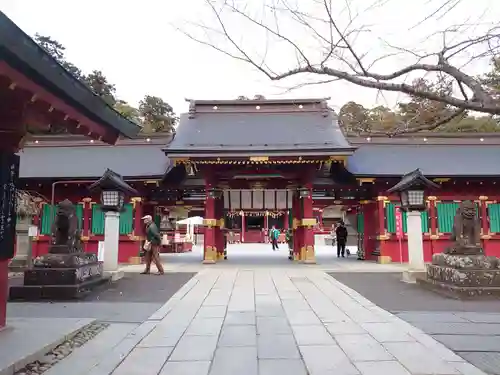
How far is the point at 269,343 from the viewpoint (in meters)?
4.48

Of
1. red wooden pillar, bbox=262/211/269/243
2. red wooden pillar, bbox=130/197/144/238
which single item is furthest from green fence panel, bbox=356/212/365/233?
red wooden pillar, bbox=262/211/269/243

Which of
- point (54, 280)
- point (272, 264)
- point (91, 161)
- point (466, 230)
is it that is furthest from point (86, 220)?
point (466, 230)

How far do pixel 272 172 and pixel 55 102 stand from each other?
1133 centimetres

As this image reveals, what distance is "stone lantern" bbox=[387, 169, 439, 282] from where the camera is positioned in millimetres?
9922

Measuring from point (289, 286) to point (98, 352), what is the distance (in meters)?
5.29

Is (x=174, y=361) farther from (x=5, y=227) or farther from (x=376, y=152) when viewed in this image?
(x=376, y=152)

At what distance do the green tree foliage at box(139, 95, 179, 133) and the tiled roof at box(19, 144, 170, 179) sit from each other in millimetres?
26539

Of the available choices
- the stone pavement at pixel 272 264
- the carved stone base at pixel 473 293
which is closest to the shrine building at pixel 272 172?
the stone pavement at pixel 272 264

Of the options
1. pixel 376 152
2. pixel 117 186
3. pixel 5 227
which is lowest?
pixel 5 227

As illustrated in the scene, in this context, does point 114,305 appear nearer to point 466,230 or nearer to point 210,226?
point 466,230

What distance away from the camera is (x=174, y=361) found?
3893 mm

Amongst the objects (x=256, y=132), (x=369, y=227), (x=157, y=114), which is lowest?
(x=369, y=227)

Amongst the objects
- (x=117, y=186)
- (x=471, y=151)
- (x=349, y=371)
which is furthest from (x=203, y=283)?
(x=471, y=151)

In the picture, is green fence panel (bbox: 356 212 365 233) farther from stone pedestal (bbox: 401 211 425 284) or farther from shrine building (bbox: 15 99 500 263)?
stone pedestal (bbox: 401 211 425 284)
